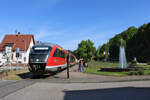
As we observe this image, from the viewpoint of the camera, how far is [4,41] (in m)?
57.6

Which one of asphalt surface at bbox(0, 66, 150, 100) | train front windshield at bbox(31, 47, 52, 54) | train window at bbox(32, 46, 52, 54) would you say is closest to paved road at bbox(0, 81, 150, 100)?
asphalt surface at bbox(0, 66, 150, 100)

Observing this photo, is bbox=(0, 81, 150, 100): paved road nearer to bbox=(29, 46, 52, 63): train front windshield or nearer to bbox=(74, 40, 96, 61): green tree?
bbox=(29, 46, 52, 63): train front windshield

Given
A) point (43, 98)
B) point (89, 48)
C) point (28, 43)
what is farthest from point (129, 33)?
point (43, 98)

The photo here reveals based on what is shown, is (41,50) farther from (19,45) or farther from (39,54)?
(19,45)

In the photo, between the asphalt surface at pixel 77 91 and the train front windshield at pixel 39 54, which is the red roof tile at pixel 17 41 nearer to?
the train front windshield at pixel 39 54

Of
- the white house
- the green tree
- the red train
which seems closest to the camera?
the red train

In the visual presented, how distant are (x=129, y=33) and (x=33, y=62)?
8267cm

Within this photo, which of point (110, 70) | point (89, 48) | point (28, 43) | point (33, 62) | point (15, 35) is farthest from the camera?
point (89, 48)

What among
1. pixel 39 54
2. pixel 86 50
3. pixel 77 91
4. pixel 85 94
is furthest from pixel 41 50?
pixel 86 50

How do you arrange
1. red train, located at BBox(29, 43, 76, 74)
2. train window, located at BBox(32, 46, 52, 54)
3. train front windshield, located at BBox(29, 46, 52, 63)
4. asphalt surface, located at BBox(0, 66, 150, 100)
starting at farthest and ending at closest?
train window, located at BBox(32, 46, 52, 54) < train front windshield, located at BBox(29, 46, 52, 63) < red train, located at BBox(29, 43, 76, 74) < asphalt surface, located at BBox(0, 66, 150, 100)

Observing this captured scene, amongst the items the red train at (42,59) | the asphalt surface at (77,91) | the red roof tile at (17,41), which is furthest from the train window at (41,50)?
the red roof tile at (17,41)

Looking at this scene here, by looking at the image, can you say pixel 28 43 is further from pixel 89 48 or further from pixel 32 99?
pixel 32 99

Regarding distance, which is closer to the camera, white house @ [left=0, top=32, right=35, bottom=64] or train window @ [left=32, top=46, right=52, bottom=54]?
train window @ [left=32, top=46, right=52, bottom=54]

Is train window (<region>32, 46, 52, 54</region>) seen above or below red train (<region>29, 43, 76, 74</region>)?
above
